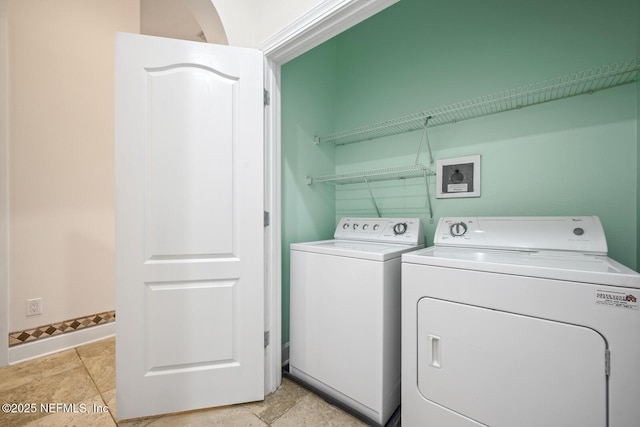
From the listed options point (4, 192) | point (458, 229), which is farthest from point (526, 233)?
point (4, 192)

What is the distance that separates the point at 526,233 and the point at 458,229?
1.04 feet

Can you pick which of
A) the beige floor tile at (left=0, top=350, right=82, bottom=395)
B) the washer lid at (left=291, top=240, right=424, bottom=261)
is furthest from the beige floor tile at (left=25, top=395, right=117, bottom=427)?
the washer lid at (left=291, top=240, right=424, bottom=261)

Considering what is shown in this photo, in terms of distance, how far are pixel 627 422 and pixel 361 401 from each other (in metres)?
0.99

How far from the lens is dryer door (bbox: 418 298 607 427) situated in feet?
2.87

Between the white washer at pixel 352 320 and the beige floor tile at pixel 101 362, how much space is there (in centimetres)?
117

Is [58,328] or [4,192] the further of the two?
[58,328]

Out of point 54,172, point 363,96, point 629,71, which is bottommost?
point 54,172

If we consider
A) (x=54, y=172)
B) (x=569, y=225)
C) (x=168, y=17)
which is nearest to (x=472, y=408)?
(x=569, y=225)

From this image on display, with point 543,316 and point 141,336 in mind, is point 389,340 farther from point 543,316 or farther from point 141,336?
point 141,336

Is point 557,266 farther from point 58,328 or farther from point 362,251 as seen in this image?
point 58,328

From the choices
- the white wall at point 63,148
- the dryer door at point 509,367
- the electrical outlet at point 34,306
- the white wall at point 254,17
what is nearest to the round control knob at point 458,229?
the dryer door at point 509,367

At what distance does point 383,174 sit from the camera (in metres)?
1.93

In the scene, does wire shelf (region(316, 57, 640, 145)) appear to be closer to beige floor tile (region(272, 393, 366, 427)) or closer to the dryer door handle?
the dryer door handle

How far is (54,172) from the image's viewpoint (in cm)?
204
